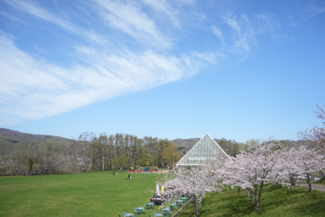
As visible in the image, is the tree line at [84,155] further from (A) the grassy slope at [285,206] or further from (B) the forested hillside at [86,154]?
(A) the grassy slope at [285,206]

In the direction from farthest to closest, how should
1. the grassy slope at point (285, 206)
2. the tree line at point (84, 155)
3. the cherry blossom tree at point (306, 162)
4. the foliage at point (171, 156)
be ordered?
the foliage at point (171, 156) → the tree line at point (84, 155) → the cherry blossom tree at point (306, 162) → the grassy slope at point (285, 206)


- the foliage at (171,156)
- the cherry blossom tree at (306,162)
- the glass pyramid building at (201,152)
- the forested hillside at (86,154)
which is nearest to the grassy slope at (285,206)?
the cherry blossom tree at (306,162)

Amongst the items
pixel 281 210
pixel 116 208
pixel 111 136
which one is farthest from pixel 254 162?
pixel 111 136

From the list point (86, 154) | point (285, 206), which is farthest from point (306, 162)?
point (86, 154)

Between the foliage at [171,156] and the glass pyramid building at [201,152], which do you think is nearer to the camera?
the glass pyramid building at [201,152]

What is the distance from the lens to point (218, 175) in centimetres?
1602

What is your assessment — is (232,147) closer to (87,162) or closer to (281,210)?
(87,162)

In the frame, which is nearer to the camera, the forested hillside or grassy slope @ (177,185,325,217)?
grassy slope @ (177,185,325,217)

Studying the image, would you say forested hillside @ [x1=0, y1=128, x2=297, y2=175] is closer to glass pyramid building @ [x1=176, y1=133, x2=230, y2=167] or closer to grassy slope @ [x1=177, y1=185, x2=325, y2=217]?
glass pyramid building @ [x1=176, y1=133, x2=230, y2=167]

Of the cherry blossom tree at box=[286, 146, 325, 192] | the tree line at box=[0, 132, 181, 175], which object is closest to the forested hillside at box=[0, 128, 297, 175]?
the tree line at box=[0, 132, 181, 175]

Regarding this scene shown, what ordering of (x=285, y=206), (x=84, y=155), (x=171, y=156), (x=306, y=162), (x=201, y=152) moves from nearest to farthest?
1. (x=285, y=206)
2. (x=306, y=162)
3. (x=201, y=152)
4. (x=84, y=155)
5. (x=171, y=156)

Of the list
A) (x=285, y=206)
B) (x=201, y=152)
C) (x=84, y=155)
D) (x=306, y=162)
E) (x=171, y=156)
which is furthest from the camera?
(x=171, y=156)

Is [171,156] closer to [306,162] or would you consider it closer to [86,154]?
[86,154]

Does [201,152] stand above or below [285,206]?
above
